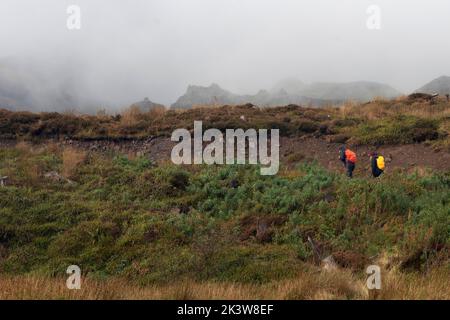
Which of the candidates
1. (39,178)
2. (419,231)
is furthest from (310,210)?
(39,178)

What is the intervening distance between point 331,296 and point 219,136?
42.4 ft

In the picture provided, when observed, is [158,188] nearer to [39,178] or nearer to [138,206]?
[138,206]

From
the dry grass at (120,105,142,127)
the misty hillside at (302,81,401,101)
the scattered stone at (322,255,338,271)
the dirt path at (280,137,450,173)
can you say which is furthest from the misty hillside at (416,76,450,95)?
the scattered stone at (322,255,338,271)

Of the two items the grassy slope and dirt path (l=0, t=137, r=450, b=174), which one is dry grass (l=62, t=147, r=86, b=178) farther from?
dirt path (l=0, t=137, r=450, b=174)

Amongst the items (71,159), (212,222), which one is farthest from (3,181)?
(212,222)

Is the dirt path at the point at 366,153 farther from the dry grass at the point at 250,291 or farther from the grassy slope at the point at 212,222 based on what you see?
the dry grass at the point at 250,291

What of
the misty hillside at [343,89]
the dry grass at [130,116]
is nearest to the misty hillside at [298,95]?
the misty hillside at [343,89]

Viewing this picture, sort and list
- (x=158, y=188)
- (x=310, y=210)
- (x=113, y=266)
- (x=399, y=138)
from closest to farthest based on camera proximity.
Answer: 1. (x=113, y=266)
2. (x=310, y=210)
3. (x=158, y=188)
4. (x=399, y=138)

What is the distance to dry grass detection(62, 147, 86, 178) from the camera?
1409 centimetres

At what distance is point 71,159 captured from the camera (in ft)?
49.6

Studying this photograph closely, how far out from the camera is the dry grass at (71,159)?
14092mm

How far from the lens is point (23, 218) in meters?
10.6

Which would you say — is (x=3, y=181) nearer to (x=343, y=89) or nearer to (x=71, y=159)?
(x=71, y=159)

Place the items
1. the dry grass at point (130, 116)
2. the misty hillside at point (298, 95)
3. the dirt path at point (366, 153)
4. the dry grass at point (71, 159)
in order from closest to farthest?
the dirt path at point (366, 153) < the dry grass at point (71, 159) < the dry grass at point (130, 116) < the misty hillside at point (298, 95)
